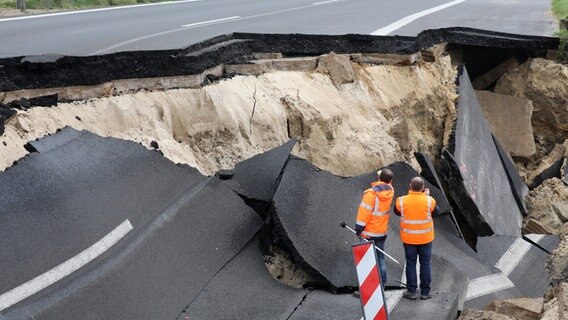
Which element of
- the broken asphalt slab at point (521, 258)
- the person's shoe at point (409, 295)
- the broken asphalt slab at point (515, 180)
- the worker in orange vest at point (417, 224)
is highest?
the worker in orange vest at point (417, 224)

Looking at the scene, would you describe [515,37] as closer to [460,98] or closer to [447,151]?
[460,98]

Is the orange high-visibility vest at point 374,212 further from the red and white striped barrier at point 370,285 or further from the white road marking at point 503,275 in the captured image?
the white road marking at point 503,275

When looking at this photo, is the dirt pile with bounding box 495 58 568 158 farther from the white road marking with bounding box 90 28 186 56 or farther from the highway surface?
the white road marking with bounding box 90 28 186 56

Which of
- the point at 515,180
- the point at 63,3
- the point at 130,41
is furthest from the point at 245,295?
the point at 63,3

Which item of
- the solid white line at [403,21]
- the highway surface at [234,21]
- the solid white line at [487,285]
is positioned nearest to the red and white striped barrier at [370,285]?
the solid white line at [487,285]

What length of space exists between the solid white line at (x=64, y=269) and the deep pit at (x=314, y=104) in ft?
2.87

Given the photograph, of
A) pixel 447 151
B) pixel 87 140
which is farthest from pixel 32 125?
pixel 447 151

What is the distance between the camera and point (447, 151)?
33.8 ft

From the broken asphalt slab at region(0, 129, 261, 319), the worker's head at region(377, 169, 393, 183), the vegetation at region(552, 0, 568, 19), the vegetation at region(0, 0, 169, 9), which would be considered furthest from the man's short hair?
the vegetation at region(0, 0, 169, 9)

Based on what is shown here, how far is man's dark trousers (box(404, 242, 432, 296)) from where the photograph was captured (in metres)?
6.63

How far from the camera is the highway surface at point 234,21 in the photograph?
1000 centimetres

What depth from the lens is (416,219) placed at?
6785 millimetres

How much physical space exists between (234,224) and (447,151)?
448 cm

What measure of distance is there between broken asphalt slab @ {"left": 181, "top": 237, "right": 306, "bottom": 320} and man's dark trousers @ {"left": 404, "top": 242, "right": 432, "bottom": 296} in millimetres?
920
